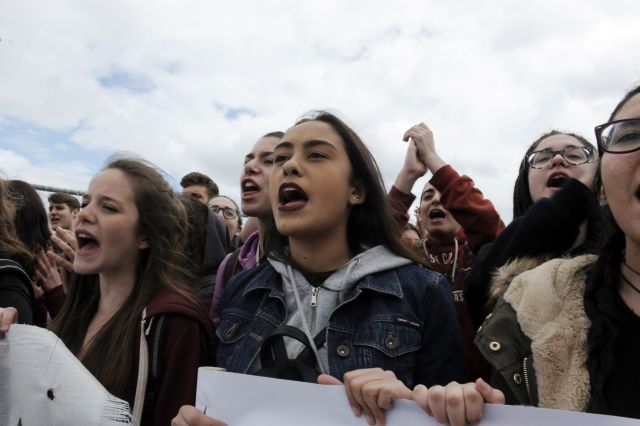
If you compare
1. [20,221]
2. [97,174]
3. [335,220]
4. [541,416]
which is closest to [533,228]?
[335,220]

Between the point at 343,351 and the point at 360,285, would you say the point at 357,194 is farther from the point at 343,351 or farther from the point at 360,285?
the point at 343,351

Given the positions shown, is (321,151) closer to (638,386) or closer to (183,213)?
(183,213)

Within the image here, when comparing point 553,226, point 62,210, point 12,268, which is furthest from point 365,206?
point 62,210

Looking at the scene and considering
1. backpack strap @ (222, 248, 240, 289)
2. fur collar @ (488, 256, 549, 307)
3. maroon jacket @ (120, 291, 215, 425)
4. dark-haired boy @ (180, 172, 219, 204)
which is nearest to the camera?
fur collar @ (488, 256, 549, 307)

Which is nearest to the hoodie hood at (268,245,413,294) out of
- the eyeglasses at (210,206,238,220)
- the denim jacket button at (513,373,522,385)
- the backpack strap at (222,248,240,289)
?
the denim jacket button at (513,373,522,385)

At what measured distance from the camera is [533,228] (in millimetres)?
1804

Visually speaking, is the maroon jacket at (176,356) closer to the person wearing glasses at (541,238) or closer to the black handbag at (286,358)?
the black handbag at (286,358)

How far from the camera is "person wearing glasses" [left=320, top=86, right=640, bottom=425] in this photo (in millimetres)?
1189

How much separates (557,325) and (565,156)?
48.6 inches

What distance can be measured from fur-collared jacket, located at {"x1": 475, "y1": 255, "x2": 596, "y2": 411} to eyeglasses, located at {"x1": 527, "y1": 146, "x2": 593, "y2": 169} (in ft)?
3.21

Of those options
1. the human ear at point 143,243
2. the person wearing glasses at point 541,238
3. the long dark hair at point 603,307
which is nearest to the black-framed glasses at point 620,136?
the long dark hair at point 603,307

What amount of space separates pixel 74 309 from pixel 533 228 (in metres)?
2.11

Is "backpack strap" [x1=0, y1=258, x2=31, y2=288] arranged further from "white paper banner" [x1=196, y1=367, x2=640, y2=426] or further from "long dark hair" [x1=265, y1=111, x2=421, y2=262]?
"white paper banner" [x1=196, y1=367, x2=640, y2=426]

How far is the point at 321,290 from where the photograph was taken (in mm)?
1863
